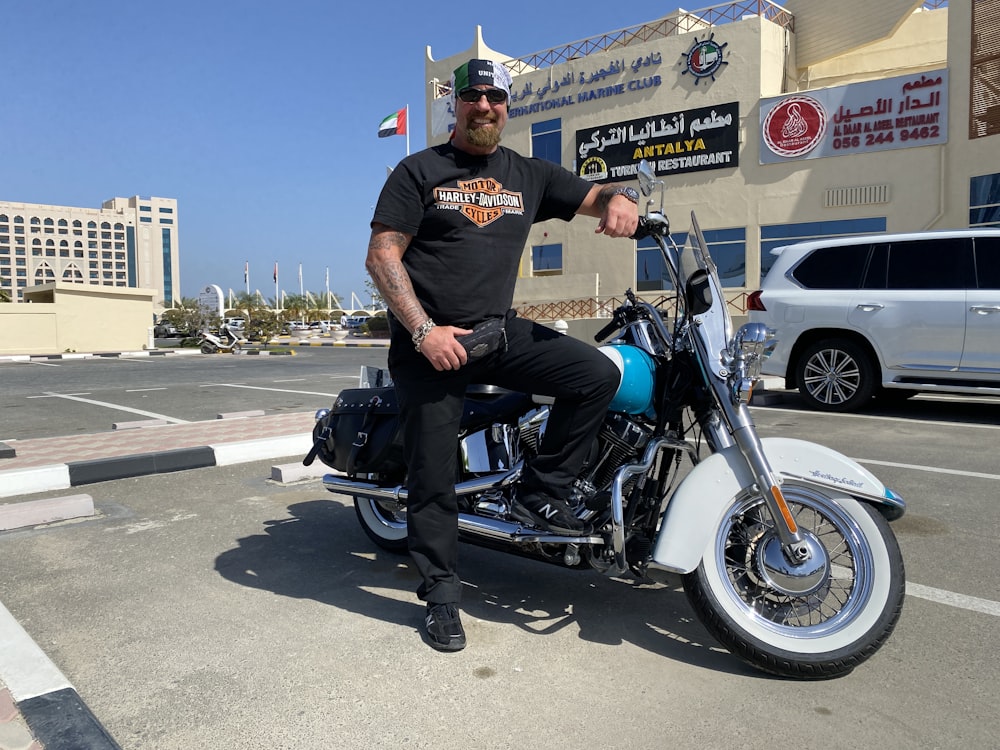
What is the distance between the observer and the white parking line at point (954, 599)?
311cm

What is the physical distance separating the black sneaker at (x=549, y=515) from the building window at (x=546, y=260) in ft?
87.0

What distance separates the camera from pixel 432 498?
115 inches

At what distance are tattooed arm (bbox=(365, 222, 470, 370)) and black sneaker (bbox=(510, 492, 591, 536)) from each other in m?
0.62

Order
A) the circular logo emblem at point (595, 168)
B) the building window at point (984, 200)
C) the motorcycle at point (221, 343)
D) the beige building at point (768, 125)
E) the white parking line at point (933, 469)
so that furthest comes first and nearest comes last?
the motorcycle at point (221, 343) < the circular logo emblem at point (595, 168) < the beige building at point (768, 125) < the building window at point (984, 200) < the white parking line at point (933, 469)

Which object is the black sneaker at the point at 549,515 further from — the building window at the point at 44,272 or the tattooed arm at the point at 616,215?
the building window at the point at 44,272

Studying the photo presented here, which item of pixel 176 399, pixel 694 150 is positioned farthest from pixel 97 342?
pixel 694 150

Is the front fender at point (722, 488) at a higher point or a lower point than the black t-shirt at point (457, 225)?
lower

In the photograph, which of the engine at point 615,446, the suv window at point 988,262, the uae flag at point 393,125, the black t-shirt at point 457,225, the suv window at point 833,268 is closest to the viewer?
the black t-shirt at point 457,225

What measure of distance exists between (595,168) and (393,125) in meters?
10.9

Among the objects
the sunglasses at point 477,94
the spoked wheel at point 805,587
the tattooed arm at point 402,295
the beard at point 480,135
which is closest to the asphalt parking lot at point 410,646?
the spoked wheel at point 805,587

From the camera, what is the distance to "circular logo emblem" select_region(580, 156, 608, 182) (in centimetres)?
2691

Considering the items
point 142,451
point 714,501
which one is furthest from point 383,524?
point 142,451

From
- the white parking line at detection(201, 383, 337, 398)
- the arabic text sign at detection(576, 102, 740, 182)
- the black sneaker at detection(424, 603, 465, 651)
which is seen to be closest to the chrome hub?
the black sneaker at detection(424, 603, 465, 651)

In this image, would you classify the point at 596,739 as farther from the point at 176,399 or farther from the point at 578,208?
the point at 176,399
